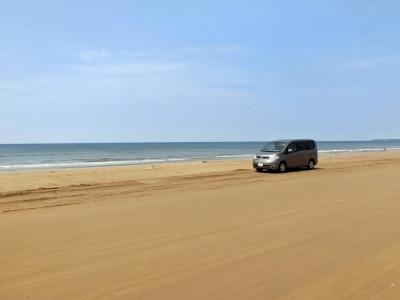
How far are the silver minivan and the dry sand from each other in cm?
1112

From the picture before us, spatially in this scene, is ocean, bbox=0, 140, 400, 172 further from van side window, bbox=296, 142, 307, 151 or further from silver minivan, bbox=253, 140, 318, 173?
van side window, bbox=296, 142, 307, 151

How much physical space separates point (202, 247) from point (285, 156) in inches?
741

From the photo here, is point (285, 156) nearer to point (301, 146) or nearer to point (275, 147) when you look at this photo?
point (275, 147)

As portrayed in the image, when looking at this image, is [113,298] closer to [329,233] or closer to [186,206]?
[329,233]

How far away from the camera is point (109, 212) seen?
35.5ft

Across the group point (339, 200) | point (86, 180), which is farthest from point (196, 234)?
point (86, 180)

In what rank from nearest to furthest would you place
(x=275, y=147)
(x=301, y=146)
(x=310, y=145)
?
(x=275, y=147)
(x=301, y=146)
(x=310, y=145)

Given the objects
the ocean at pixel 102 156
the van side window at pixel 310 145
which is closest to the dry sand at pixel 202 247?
the van side window at pixel 310 145

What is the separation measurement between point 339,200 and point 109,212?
6281 millimetres

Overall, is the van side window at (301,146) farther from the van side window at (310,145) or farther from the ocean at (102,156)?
the ocean at (102,156)

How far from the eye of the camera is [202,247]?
7207mm

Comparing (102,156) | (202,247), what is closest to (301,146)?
(202,247)

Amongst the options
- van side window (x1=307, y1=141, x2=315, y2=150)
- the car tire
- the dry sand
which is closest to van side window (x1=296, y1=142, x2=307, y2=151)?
van side window (x1=307, y1=141, x2=315, y2=150)

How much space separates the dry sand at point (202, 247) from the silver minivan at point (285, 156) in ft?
36.5
